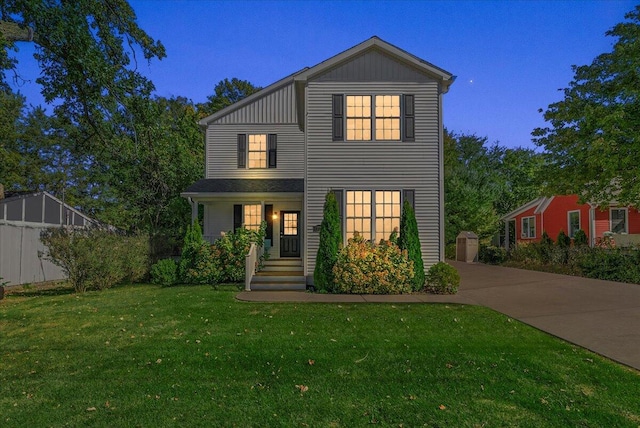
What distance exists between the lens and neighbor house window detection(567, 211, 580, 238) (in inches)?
853

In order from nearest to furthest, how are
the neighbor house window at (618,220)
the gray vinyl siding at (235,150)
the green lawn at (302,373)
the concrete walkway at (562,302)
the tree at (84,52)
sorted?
the green lawn at (302,373) < the concrete walkway at (562,302) < the tree at (84,52) < the gray vinyl siding at (235,150) < the neighbor house window at (618,220)

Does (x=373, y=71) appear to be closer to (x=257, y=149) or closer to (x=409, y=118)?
(x=409, y=118)

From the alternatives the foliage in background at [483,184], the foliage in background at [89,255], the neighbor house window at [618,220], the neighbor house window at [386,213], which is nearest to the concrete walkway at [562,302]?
the neighbor house window at [386,213]

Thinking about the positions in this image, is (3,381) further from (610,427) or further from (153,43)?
(153,43)

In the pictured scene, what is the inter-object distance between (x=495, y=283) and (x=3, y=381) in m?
12.8

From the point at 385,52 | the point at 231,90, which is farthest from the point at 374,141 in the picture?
the point at 231,90

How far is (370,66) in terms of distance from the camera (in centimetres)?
1230

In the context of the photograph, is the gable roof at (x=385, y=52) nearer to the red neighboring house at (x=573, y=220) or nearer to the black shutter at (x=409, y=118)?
the black shutter at (x=409, y=118)

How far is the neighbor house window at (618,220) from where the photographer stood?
19.7 meters

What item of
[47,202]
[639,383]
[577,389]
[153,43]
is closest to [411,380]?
[577,389]

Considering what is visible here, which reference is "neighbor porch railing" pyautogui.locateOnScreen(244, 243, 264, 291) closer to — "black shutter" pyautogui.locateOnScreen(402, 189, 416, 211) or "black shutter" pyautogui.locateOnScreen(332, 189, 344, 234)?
"black shutter" pyautogui.locateOnScreen(332, 189, 344, 234)

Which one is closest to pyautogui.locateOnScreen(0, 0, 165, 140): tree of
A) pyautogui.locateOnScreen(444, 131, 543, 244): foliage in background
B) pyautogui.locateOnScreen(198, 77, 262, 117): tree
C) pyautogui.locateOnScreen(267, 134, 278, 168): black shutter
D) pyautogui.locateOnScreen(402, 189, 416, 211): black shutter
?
pyautogui.locateOnScreen(267, 134, 278, 168): black shutter

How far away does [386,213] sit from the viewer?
39.8 feet

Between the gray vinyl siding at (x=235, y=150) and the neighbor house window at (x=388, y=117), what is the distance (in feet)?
16.9
